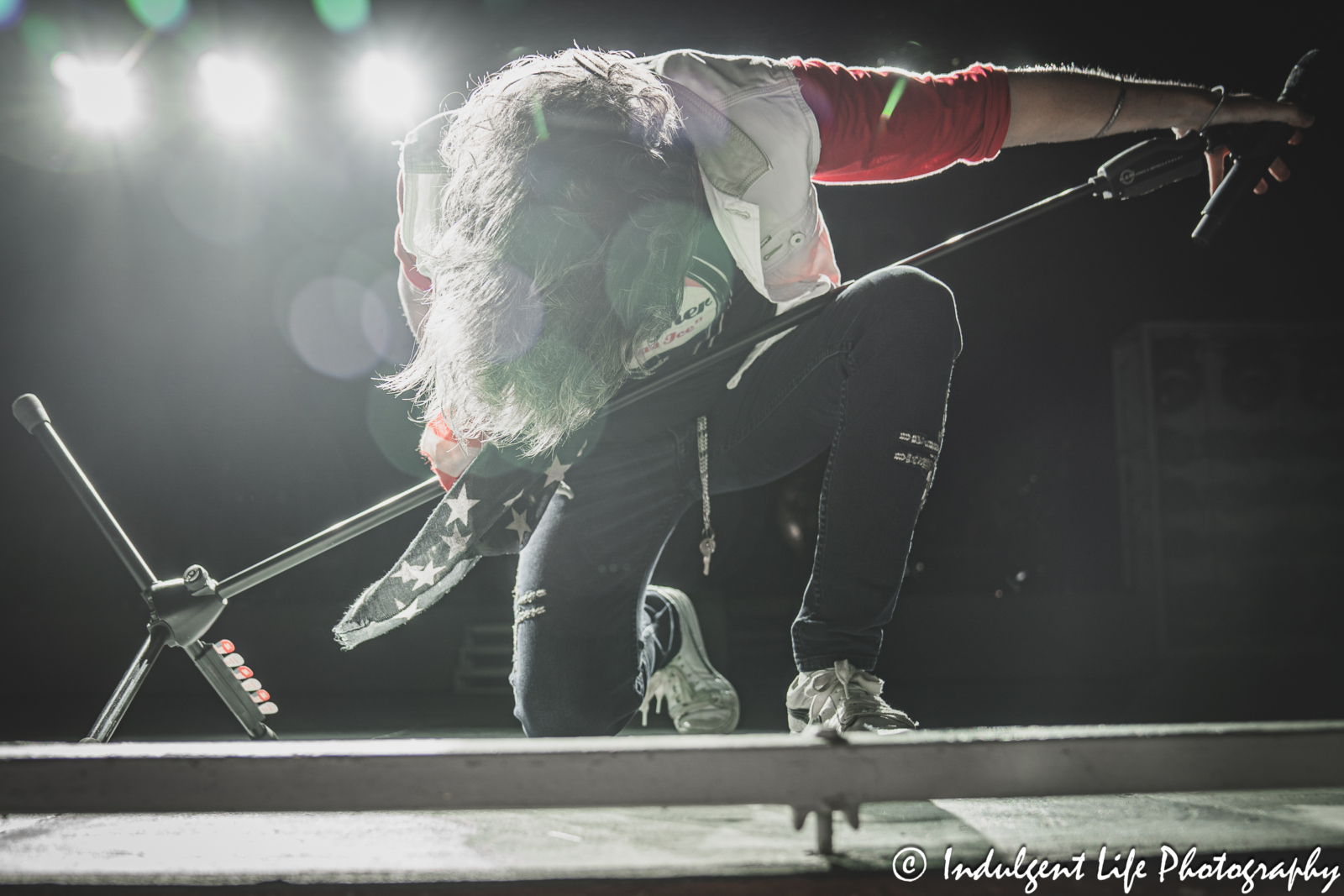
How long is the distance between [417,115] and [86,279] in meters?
2.01

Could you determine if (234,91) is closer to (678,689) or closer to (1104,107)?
(678,689)

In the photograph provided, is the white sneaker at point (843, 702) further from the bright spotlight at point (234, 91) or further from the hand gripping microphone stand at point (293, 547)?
the bright spotlight at point (234, 91)

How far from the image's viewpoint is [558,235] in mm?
960

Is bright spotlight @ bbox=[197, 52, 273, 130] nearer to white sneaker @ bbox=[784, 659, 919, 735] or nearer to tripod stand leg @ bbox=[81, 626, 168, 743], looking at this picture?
tripod stand leg @ bbox=[81, 626, 168, 743]

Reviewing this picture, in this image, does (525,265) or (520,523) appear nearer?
(525,265)

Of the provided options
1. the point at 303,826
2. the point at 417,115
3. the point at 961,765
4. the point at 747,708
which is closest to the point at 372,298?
the point at 417,115

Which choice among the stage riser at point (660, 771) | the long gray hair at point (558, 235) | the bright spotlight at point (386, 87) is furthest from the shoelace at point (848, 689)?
the bright spotlight at point (386, 87)

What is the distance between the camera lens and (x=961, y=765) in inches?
18.0

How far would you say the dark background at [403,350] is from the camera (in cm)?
287

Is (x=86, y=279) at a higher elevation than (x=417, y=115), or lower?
lower

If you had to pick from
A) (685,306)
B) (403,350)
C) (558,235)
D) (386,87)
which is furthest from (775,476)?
(403,350)

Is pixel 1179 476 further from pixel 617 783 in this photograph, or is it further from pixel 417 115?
pixel 617 783

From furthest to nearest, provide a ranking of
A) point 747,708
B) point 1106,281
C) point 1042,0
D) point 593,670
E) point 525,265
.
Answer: point 1106,281 < point 1042,0 < point 747,708 < point 593,670 < point 525,265

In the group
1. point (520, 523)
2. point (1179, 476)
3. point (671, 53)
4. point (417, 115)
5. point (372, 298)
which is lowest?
point (1179, 476)
